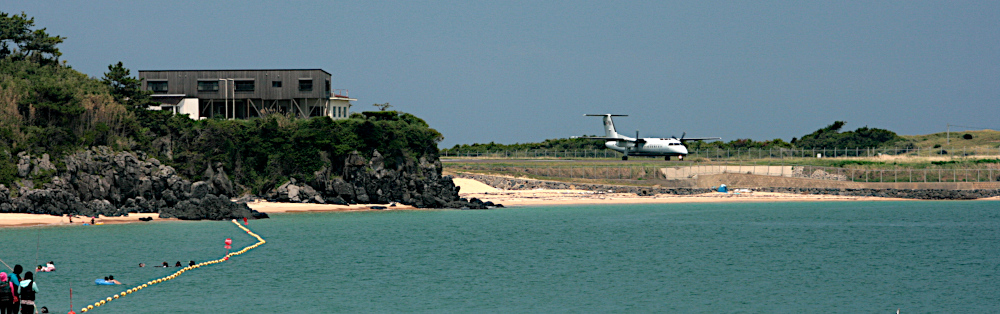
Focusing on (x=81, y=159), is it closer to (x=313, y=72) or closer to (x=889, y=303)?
(x=313, y=72)

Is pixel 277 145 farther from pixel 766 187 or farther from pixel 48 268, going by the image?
pixel 766 187

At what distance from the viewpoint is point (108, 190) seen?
61469mm

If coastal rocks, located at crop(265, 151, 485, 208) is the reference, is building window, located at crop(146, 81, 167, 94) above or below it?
above

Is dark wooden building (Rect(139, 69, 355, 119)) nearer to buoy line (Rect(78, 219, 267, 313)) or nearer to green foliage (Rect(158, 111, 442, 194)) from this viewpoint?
green foliage (Rect(158, 111, 442, 194))

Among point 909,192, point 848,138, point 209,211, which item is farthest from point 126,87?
point 848,138

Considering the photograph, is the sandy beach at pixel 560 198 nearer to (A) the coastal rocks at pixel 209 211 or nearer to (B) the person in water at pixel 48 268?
(A) the coastal rocks at pixel 209 211

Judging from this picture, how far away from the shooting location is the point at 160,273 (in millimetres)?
37250

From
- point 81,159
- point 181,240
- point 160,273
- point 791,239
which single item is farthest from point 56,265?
point 791,239

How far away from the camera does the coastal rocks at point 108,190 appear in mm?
56938

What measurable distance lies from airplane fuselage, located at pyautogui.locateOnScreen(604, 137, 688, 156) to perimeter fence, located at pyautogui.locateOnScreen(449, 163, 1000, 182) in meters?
5.97

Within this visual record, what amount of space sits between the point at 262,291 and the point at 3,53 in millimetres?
59972

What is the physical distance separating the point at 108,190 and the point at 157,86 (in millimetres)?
28995

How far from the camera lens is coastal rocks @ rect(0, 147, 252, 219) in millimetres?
56938

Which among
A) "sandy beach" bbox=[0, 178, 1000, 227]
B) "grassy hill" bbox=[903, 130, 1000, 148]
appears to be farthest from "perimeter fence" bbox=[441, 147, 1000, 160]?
"sandy beach" bbox=[0, 178, 1000, 227]
